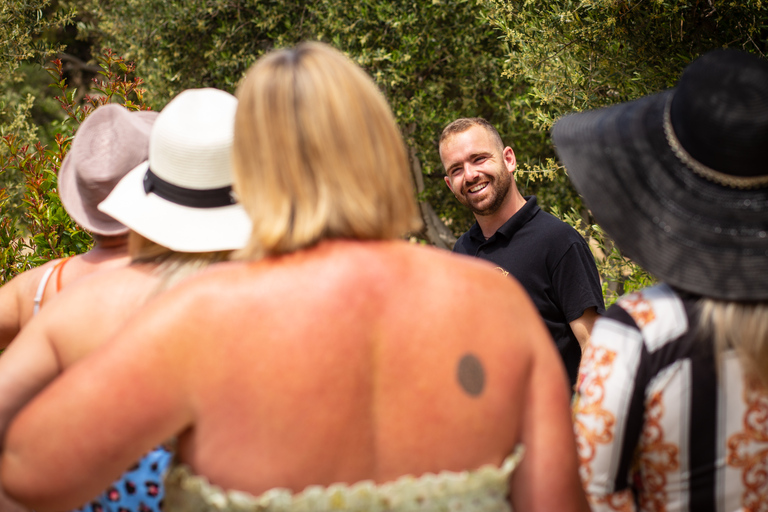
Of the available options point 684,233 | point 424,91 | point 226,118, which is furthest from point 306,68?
point 424,91

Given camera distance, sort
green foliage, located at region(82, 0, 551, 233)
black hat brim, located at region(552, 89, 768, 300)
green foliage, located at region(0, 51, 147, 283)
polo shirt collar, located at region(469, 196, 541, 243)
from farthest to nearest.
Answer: green foliage, located at region(82, 0, 551, 233), green foliage, located at region(0, 51, 147, 283), polo shirt collar, located at region(469, 196, 541, 243), black hat brim, located at region(552, 89, 768, 300)

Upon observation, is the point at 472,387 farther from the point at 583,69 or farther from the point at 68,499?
the point at 583,69

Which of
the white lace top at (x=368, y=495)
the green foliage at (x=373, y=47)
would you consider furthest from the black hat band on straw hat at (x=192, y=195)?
the green foliage at (x=373, y=47)

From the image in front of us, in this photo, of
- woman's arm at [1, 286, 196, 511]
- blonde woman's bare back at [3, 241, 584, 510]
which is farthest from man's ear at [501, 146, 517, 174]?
woman's arm at [1, 286, 196, 511]

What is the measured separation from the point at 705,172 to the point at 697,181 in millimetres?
25

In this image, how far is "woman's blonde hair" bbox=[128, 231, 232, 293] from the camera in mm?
1699

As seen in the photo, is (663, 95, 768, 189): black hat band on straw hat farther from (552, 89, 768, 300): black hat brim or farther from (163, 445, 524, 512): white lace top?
(163, 445, 524, 512): white lace top

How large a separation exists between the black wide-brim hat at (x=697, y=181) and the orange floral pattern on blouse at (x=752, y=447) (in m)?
0.23

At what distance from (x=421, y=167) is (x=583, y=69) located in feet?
13.1

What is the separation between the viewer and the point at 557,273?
10.8 feet

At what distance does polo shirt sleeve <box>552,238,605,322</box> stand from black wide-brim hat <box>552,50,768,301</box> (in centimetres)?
171

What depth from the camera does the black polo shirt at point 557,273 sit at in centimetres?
323

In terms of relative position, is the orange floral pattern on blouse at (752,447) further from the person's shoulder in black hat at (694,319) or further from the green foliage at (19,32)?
the green foliage at (19,32)

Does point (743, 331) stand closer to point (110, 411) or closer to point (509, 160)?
point (110, 411)
